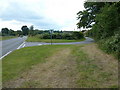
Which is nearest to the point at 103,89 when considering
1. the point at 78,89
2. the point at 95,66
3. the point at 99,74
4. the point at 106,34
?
the point at 78,89

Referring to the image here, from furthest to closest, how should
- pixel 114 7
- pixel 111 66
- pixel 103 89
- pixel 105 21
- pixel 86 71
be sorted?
pixel 105 21 → pixel 114 7 → pixel 111 66 → pixel 86 71 → pixel 103 89

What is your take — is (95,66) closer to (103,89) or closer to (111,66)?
(111,66)

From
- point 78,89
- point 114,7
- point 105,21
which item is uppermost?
point 114,7

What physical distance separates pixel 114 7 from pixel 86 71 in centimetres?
496

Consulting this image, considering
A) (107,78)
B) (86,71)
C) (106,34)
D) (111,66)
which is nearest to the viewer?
(107,78)

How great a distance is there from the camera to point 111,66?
647cm

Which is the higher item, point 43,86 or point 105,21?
point 105,21

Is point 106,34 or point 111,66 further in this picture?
point 106,34

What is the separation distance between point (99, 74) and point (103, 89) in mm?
1257

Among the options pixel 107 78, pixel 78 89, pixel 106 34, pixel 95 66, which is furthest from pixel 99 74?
pixel 106 34

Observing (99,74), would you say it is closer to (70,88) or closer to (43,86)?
(70,88)

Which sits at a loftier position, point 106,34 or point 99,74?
point 106,34

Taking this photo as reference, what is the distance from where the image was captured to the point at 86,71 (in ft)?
19.5

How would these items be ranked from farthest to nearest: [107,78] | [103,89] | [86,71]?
[86,71] < [107,78] < [103,89]
